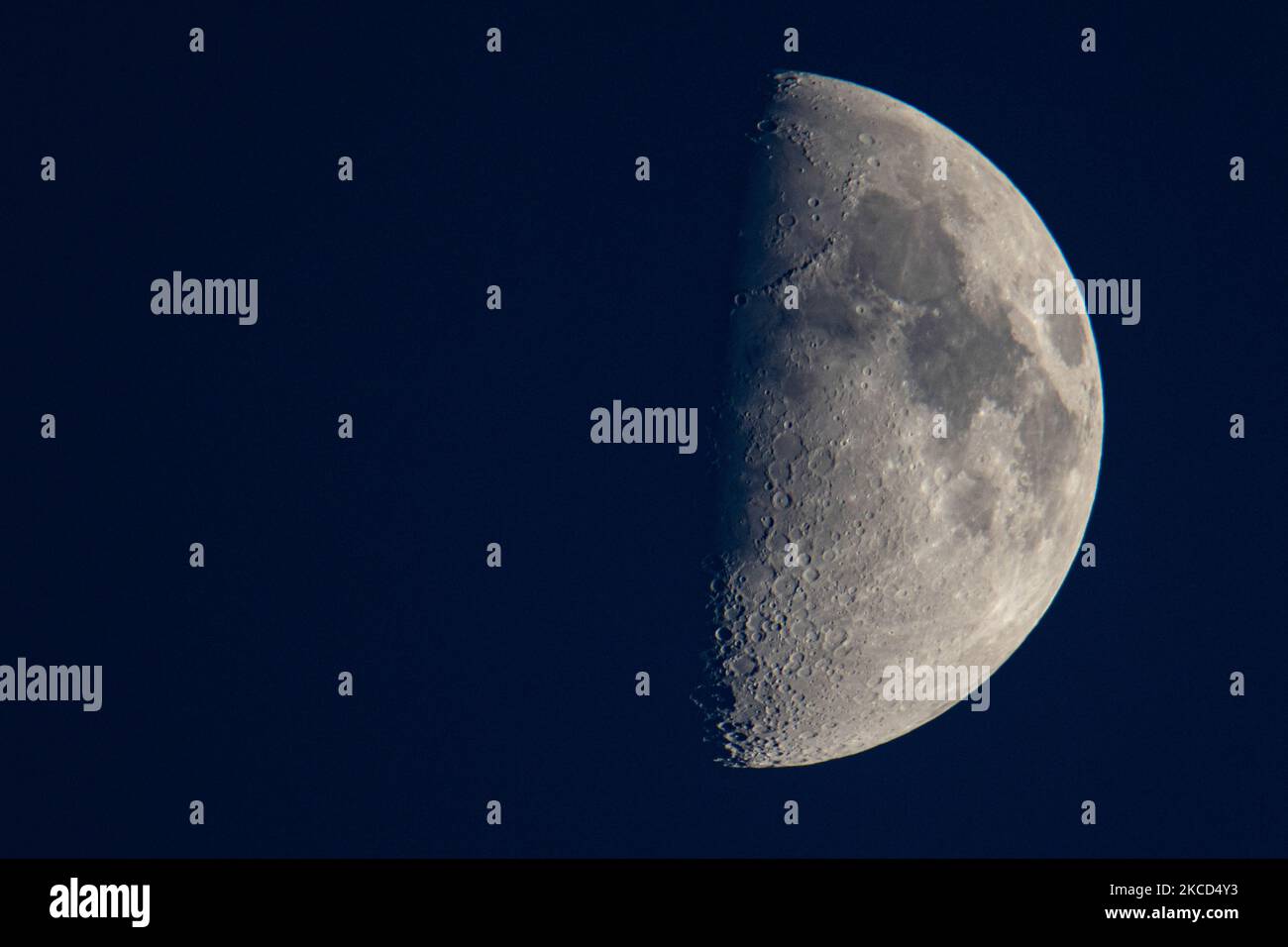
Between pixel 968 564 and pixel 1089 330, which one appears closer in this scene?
pixel 968 564

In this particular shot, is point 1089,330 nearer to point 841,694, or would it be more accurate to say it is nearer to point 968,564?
point 968,564

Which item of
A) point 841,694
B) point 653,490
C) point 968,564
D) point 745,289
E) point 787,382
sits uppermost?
point 745,289

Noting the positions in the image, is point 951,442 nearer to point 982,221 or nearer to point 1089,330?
point 982,221

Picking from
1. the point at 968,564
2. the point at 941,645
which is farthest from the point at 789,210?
the point at 941,645

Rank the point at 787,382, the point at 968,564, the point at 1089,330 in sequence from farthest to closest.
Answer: the point at 1089,330 < the point at 968,564 < the point at 787,382

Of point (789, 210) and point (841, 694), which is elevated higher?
point (789, 210)

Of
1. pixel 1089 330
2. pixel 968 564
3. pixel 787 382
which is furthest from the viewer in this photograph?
pixel 1089 330
